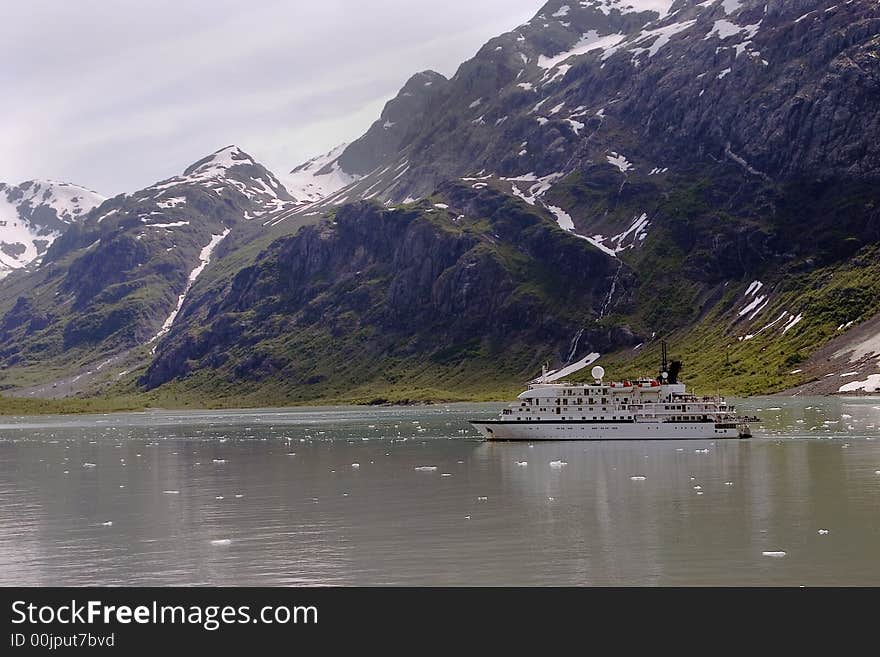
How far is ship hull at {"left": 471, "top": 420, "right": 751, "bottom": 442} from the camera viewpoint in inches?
5103

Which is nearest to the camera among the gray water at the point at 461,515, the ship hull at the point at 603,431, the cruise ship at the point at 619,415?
the gray water at the point at 461,515

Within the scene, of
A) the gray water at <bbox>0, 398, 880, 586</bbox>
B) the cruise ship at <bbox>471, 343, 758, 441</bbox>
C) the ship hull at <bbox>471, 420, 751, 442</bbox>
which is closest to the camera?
the gray water at <bbox>0, 398, 880, 586</bbox>

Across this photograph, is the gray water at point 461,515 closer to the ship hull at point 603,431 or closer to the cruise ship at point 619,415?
the ship hull at point 603,431

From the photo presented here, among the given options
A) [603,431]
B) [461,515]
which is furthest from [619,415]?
[461,515]

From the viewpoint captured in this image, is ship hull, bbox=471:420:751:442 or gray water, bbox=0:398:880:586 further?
ship hull, bbox=471:420:751:442

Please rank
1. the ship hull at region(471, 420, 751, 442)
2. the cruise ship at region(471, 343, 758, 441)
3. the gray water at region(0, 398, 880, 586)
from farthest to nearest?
the cruise ship at region(471, 343, 758, 441) < the ship hull at region(471, 420, 751, 442) < the gray water at region(0, 398, 880, 586)

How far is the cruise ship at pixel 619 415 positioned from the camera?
427 feet

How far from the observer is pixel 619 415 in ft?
436

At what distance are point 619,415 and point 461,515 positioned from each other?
68.0 meters

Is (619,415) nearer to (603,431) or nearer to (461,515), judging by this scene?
(603,431)

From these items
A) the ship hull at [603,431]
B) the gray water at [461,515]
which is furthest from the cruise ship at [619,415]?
the gray water at [461,515]

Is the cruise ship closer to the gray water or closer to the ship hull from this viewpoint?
the ship hull

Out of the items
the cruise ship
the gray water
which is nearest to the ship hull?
the cruise ship
